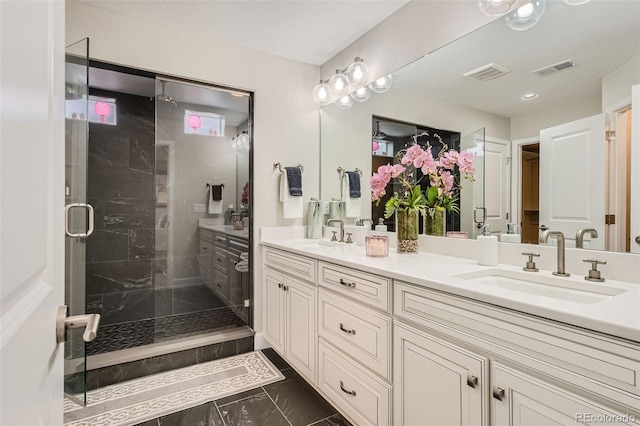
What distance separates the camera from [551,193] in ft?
4.82

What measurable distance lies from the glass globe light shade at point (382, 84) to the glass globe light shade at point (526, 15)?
84 cm

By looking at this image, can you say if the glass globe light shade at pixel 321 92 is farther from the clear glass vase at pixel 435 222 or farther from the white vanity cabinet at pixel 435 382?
the white vanity cabinet at pixel 435 382

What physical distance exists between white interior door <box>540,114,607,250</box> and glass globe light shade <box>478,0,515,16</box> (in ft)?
2.05

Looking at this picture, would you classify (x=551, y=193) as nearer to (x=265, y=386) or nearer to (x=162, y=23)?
(x=265, y=386)

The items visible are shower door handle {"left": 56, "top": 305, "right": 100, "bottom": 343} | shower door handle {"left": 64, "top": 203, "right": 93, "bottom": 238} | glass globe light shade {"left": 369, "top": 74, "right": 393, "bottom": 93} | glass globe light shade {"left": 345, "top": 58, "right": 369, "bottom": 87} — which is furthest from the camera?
glass globe light shade {"left": 345, "top": 58, "right": 369, "bottom": 87}

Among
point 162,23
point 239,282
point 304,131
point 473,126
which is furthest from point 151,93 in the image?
point 473,126

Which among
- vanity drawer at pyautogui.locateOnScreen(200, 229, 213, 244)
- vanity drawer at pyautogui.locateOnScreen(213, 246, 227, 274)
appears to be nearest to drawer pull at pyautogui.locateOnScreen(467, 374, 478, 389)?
vanity drawer at pyautogui.locateOnScreen(213, 246, 227, 274)

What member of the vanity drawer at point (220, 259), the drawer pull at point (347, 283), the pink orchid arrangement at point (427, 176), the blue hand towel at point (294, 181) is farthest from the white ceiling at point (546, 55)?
the vanity drawer at point (220, 259)

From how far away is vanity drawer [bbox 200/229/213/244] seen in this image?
3.24 metres

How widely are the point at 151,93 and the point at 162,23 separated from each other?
99 cm

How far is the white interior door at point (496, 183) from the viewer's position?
1645 millimetres

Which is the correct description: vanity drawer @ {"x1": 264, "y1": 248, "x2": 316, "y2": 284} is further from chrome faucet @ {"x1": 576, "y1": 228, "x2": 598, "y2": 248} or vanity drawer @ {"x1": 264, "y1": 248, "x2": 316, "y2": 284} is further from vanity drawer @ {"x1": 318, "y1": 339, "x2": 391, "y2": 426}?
chrome faucet @ {"x1": 576, "y1": 228, "x2": 598, "y2": 248}

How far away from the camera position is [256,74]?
108 inches

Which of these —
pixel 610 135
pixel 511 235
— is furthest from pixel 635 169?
pixel 511 235
